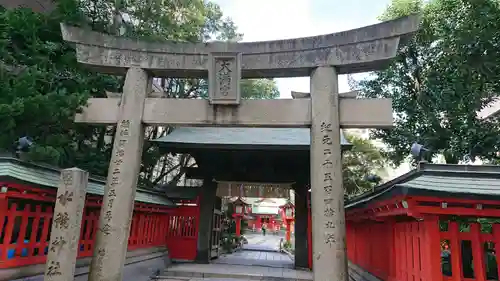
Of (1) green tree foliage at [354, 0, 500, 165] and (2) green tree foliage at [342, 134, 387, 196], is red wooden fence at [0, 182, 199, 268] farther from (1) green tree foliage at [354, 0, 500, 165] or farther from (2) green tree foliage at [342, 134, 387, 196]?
(2) green tree foliage at [342, 134, 387, 196]

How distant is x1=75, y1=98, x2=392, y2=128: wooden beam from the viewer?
6268mm

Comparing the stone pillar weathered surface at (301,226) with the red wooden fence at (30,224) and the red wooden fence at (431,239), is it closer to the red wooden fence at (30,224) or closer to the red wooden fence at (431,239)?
the red wooden fence at (431,239)

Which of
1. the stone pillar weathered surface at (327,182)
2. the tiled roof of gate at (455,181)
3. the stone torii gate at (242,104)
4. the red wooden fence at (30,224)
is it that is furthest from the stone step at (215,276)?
the tiled roof of gate at (455,181)

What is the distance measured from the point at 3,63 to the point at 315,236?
6695 millimetres

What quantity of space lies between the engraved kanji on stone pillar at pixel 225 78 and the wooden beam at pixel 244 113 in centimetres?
19

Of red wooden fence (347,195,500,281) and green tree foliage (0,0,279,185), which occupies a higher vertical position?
green tree foliage (0,0,279,185)

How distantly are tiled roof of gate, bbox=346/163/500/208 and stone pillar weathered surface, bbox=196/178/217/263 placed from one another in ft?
26.5

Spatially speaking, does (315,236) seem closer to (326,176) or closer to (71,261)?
(326,176)

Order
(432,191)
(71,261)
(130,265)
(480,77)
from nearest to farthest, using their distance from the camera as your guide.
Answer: (432,191) < (71,261) < (130,265) < (480,77)

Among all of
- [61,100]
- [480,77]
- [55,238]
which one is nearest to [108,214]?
[55,238]

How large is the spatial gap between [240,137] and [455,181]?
7477 millimetres

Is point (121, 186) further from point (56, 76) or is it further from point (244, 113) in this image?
point (56, 76)

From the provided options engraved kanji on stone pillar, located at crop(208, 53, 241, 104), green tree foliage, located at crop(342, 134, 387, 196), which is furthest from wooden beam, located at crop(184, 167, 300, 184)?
green tree foliage, located at crop(342, 134, 387, 196)

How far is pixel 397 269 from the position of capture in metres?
6.01
